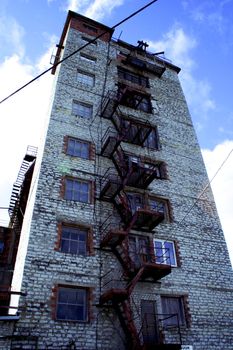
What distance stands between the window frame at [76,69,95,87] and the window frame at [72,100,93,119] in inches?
86.7

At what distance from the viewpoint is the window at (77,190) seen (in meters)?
14.3

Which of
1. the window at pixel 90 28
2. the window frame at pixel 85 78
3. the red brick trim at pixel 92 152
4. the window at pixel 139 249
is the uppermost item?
the window at pixel 90 28

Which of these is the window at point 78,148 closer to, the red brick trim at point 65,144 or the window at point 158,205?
the red brick trim at point 65,144

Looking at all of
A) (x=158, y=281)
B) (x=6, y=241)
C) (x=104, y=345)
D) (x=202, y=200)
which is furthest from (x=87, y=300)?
(x=6, y=241)

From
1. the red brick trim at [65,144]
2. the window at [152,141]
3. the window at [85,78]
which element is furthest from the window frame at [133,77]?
the red brick trim at [65,144]

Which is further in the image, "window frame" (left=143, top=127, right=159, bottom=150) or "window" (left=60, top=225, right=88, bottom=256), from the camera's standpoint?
"window frame" (left=143, top=127, right=159, bottom=150)

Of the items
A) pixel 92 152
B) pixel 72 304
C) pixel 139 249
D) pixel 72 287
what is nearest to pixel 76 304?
pixel 72 304

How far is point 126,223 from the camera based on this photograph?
13.8m

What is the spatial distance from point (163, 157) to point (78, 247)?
27.7 feet

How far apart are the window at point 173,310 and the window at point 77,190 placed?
5721mm

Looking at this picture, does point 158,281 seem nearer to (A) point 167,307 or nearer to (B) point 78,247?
(A) point 167,307

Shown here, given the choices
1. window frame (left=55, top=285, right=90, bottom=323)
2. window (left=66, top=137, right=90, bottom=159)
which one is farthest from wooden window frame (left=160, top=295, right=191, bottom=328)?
window (left=66, top=137, right=90, bottom=159)

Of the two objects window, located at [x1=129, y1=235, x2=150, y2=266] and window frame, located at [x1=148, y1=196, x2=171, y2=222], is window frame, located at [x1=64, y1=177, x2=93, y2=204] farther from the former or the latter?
window frame, located at [x1=148, y1=196, x2=171, y2=222]

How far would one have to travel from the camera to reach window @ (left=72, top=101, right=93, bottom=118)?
18188 mm
